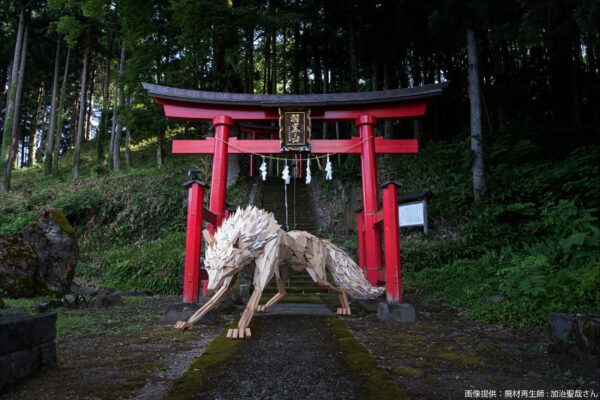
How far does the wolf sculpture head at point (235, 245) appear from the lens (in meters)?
4.13

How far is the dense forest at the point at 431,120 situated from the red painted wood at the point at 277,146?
283 cm

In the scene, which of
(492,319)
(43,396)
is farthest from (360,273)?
(43,396)

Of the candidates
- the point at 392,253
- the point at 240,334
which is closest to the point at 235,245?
the point at 240,334

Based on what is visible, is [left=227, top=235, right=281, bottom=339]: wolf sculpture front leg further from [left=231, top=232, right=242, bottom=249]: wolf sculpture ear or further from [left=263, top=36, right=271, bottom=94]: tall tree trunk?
[left=263, top=36, right=271, bottom=94]: tall tree trunk

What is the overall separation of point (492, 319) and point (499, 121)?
13.7 metres

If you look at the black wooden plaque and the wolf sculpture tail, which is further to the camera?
the black wooden plaque

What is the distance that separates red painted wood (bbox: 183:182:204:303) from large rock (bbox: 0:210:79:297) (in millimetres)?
2983

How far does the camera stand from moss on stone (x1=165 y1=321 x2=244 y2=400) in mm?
2352

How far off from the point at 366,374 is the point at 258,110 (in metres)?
6.21

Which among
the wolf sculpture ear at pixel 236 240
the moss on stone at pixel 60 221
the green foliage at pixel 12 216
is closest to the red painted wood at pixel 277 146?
the moss on stone at pixel 60 221

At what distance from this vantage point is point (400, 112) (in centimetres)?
789

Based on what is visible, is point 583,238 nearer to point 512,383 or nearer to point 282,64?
point 512,383

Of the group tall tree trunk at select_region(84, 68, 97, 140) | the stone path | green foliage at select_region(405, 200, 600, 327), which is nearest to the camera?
green foliage at select_region(405, 200, 600, 327)

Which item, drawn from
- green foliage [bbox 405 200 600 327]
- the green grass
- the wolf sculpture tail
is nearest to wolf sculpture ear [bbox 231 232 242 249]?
the green grass
